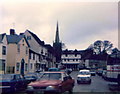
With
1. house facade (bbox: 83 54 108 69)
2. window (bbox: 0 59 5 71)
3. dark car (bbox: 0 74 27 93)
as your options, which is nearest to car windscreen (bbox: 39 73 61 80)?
dark car (bbox: 0 74 27 93)

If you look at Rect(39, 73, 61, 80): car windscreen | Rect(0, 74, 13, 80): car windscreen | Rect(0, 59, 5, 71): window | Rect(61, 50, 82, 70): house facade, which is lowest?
Rect(0, 74, 13, 80): car windscreen

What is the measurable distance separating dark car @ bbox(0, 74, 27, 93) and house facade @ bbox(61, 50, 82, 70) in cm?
8806

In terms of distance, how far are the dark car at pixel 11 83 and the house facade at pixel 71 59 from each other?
88.1 meters

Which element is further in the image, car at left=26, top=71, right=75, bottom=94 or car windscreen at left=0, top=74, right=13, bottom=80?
car windscreen at left=0, top=74, right=13, bottom=80

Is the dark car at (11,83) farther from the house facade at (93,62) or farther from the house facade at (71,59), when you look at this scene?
the house facade at (71,59)

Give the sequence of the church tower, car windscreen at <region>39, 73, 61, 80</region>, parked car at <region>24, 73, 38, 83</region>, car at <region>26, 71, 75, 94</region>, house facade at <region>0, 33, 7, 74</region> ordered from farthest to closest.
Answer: the church tower → house facade at <region>0, 33, 7, 74</region> → parked car at <region>24, 73, 38, 83</region> → car windscreen at <region>39, 73, 61, 80</region> → car at <region>26, 71, 75, 94</region>

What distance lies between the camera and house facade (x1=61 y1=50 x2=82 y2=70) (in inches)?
4151

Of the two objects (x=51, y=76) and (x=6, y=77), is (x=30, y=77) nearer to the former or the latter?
(x=6, y=77)

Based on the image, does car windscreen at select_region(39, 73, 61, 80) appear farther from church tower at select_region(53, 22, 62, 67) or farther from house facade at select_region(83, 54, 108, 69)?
church tower at select_region(53, 22, 62, 67)

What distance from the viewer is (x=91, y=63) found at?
3725 inches

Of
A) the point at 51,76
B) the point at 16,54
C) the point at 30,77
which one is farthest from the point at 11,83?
the point at 16,54

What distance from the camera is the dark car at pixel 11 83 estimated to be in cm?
1499

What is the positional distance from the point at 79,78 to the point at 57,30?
92.1 meters

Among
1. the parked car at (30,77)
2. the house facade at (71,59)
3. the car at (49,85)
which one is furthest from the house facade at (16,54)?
the house facade at (71,59)
